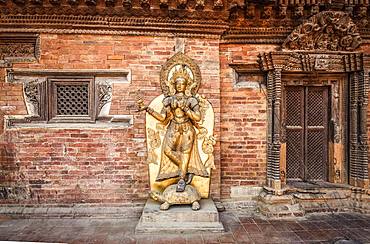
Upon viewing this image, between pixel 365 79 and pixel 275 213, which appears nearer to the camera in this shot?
pixel 275 213

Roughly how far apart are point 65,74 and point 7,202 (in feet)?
8.24

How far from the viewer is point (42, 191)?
5.29 metres

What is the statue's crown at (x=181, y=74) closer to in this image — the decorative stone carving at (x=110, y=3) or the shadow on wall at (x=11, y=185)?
the decorative stone carving at (x=110, y=3)

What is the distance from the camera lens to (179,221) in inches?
178

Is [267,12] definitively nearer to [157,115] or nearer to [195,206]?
[157,115]

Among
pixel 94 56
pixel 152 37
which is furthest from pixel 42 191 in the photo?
pixel 152 37

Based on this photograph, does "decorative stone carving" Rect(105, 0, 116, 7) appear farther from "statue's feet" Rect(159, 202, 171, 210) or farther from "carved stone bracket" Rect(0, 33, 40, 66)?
"statue's feet" Rect(159, 202, 171, 210)

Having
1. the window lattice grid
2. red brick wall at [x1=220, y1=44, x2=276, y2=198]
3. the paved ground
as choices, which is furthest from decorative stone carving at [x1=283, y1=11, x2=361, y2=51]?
the window lattice grid

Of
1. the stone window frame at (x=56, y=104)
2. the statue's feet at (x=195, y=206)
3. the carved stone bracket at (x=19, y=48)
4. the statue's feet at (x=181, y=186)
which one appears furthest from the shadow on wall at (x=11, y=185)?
the statue's feet at (x=195, y=206)

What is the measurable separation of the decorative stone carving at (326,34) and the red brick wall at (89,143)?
6.51 feet

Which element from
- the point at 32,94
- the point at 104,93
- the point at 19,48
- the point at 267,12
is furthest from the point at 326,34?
the point at 19,48

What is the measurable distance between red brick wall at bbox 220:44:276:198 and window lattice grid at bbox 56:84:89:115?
102 inches

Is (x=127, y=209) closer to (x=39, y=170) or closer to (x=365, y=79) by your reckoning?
(x=39, y=170)

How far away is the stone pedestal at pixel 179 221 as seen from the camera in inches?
175
